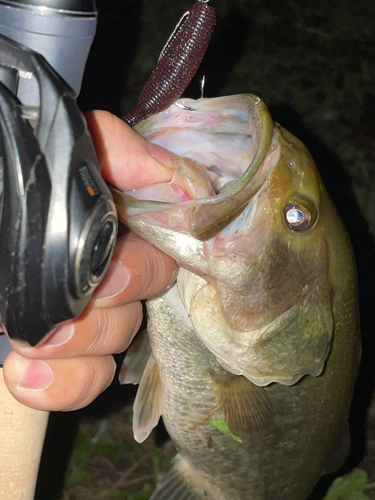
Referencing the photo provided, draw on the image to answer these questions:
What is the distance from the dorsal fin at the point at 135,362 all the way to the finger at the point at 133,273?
1.72 feet

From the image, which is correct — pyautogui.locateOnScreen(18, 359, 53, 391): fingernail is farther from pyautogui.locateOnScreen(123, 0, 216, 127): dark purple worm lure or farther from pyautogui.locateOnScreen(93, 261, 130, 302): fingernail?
pyautogui.locateOnScreen(123, 0, 216, 127): dark purple worm lure

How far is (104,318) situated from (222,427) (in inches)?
28.4

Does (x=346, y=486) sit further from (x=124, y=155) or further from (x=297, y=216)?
(x=124, y=155)

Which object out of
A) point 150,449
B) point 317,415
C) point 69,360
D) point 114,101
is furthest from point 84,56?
point 150,449

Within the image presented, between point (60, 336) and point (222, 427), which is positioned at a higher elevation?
point (60, 336)

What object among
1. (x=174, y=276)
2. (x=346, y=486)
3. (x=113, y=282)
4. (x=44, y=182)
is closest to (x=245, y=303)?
(x=174, y=276)

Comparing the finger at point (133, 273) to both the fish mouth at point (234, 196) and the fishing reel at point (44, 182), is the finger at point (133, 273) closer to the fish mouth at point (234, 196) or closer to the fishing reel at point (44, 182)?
the fish mouth at point (234, 196)

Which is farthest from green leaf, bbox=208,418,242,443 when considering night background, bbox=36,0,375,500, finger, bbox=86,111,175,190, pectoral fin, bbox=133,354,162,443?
night background, bbox=36,0,375,500

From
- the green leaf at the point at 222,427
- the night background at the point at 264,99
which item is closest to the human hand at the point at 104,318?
the green leaf at the point at 222,427

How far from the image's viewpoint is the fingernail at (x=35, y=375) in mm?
1072

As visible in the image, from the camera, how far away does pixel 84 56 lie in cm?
83

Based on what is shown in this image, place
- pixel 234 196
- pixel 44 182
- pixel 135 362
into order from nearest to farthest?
pixel 44 182 → pixel 234 196 → pixel 135 362

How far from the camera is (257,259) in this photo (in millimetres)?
1230

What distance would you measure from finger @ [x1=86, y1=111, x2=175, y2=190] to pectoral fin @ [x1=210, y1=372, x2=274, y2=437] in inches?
28.2
